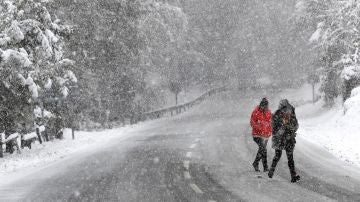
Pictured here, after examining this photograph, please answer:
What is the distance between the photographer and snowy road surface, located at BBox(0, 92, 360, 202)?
441 inches

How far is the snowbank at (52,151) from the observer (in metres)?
17.3

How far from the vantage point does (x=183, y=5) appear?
6875 cm

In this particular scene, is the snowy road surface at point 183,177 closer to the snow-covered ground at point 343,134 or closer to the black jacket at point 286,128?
the snow-covered ground at point 343,134

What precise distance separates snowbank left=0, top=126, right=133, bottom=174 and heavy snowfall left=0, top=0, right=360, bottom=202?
0.20 feet

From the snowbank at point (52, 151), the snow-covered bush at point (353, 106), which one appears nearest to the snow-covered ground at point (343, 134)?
the snow-covered bush at point (353, 106)

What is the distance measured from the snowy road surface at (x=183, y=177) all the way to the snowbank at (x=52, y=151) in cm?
96

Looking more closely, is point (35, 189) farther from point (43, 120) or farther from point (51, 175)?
point (43, 120)

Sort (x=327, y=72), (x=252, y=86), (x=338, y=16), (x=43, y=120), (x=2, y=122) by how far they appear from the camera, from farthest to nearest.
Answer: (x=252, y=86)
(x=327, y=72)
(x=338, y=16)
(x=43, y=120)
(x=2, y=122)

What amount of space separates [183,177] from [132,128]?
1877 cm

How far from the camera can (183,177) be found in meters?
13.4

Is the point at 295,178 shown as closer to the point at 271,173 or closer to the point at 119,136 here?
the point at 271,173

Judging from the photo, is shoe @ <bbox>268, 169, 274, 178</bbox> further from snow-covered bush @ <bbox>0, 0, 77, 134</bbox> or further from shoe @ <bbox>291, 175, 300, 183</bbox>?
snow-covered bush @ <bbox>0, 0, 77, 134</bbox>

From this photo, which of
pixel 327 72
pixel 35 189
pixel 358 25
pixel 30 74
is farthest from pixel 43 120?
pixel 327 72

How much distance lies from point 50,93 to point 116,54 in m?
12.1
